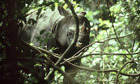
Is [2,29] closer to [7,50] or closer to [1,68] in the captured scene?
[7,50]

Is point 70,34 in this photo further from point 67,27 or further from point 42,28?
point 42,28

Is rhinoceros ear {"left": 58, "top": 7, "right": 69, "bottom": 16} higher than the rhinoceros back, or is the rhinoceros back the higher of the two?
rhinoceros ear {"left": 58, "top": 7, "right": 69, "bottom": 16}

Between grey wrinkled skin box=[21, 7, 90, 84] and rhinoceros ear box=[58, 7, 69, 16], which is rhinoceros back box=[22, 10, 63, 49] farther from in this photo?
rhinoceros ear box=[58, 7, 69, 16]

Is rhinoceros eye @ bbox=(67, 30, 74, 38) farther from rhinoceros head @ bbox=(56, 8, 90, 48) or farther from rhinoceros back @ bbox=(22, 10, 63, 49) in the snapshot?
rhinoceros back @ bbox=(22, 10, 63, 49)

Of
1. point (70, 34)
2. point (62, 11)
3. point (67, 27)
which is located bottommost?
point (70, 34)

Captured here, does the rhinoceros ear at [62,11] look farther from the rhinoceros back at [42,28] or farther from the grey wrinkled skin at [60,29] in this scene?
the rhinoceros back at [42,28]

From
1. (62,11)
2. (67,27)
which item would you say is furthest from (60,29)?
(62,11)

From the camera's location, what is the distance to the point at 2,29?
151cm

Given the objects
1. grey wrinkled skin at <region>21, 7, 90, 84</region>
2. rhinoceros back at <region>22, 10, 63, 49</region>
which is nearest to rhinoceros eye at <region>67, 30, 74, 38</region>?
grey wrinkled skin at <region>21, 7, 90, 84</region>

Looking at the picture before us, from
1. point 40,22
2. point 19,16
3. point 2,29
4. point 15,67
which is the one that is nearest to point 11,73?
point 15,67

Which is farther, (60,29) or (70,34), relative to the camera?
(60,29)

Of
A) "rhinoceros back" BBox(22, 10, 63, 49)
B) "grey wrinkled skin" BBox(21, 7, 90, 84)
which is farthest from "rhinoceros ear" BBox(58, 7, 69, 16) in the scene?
"rhinoceros back" BBox(22, 10, 63, 49)

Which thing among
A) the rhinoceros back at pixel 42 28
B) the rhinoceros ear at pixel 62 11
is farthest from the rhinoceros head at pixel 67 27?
the rhinoceros back at pixel 42 28

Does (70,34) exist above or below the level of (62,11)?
below
